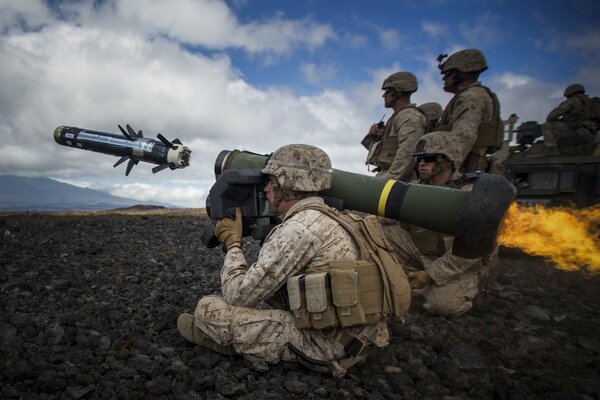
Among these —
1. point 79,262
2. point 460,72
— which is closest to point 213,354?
point 79,262

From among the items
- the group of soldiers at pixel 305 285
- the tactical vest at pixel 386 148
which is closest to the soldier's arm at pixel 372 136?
the tactical vest at pixel 386 148

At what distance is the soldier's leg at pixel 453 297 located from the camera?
4.35 meters

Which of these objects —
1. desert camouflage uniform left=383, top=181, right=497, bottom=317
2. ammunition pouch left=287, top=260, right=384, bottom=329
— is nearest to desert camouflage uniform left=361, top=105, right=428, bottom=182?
desert camouflage uniform left=383, top=181, right=497, bottom=317

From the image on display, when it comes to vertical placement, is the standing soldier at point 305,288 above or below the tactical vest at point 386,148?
below

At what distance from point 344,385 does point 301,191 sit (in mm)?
1525

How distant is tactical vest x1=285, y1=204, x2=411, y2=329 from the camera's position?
7.83 feet

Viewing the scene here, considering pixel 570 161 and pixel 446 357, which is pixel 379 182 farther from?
pixel 570 161

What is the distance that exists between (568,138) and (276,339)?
9.55m

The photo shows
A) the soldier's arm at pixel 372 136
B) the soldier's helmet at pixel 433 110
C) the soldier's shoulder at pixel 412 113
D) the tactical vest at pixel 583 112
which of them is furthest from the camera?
the soldier's helmet at pixel 433 110

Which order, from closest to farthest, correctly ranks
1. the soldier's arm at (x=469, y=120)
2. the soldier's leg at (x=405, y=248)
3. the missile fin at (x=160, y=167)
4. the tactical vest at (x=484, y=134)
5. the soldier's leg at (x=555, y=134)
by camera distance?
the soldier's leg at (x=405, y=248), the soldier's arm at (x=469, y=120), the tactical vest at (x=484, y=134), the missile fin at (x=160, y=167), the soldier's leg at (x=555, y=134)

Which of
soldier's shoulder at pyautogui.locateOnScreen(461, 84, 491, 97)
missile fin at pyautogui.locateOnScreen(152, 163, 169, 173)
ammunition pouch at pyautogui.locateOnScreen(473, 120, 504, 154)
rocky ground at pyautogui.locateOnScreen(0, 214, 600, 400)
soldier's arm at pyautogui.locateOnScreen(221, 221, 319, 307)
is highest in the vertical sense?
soldier's shoulder at pyautogui.locateOnScreen(461, 84, 491, 97)

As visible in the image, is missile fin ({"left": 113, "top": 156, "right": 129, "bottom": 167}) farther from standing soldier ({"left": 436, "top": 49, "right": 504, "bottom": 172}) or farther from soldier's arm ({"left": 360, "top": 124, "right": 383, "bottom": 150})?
standing soldier ({"left": 436, "top": 49, "right": 504, "bottom": 172})

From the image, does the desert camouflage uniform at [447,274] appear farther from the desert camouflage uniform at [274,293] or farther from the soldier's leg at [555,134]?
the soldier's leg at [555,134]

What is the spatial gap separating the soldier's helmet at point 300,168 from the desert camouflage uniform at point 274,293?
0.48 feet
